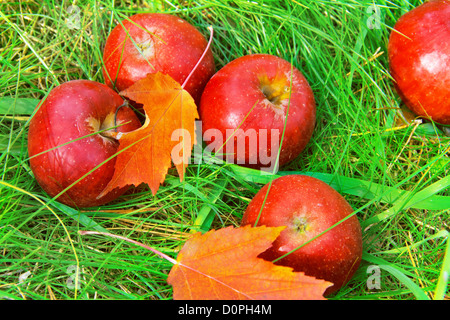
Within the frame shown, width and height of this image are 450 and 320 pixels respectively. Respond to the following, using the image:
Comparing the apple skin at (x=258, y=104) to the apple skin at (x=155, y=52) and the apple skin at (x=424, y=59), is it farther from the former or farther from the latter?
the apple skin at (x=424, y=59)

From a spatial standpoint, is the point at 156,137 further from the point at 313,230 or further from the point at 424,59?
the point at 424,59

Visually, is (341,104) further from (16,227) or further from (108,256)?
(16,227)

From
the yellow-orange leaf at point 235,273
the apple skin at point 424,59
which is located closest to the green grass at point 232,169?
the apple skin at point 424,59

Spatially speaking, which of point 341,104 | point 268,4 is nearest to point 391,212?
point 341,104

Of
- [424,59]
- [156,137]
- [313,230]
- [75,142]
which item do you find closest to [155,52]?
[156,137]

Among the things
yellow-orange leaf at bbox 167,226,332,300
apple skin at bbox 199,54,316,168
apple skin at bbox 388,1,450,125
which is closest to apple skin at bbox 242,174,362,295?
yellow-orange leaf at bbox 167,226,332,300
